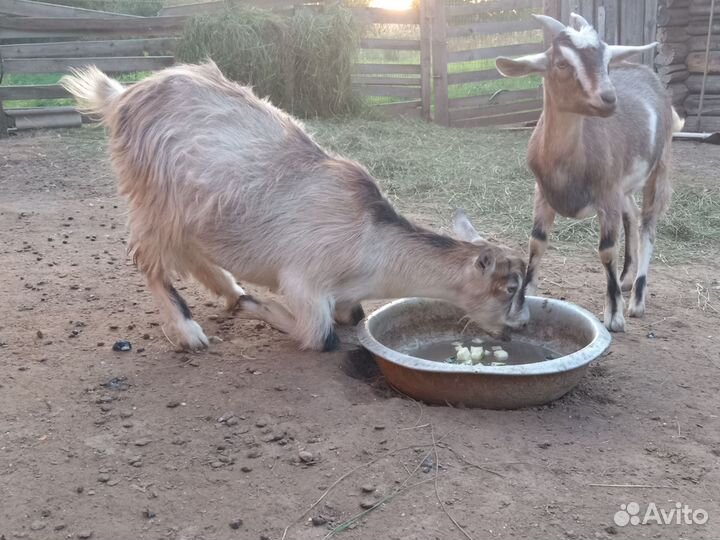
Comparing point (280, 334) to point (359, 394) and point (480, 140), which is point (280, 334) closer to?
point (359, 394)

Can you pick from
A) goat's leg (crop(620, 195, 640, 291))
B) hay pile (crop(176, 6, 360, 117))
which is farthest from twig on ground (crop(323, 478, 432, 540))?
hay pile (crop(176, 6, 360, 117))

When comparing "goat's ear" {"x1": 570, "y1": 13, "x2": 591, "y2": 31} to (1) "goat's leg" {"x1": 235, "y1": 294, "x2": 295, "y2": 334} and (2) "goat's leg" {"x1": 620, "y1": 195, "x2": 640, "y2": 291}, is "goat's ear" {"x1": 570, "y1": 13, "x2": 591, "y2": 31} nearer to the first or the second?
(2) "goat's leg" {"x1": 620, "y1": 195, "x2": 640, "y2": 291}

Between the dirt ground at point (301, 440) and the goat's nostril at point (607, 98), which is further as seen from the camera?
the goat's nostril at point (607, 98)

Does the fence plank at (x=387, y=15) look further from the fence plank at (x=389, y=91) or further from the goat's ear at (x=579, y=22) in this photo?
the goat's ear at (x=579, y=22)

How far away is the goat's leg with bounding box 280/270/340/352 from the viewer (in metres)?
3.55

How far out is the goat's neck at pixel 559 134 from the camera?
391 cm

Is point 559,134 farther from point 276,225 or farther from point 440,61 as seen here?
point 440,61

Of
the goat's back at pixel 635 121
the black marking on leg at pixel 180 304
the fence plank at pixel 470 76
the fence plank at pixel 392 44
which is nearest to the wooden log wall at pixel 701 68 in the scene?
the fence plank at pixel 470 76

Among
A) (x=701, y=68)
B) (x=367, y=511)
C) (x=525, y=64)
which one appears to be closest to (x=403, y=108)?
(x=701, y=68)

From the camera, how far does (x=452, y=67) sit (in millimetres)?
11516

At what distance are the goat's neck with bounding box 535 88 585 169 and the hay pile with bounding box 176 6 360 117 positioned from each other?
5935 millimetres

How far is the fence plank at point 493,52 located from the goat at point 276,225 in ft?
24.0

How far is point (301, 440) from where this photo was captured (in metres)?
2.86

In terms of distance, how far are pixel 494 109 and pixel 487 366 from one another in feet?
28.6
